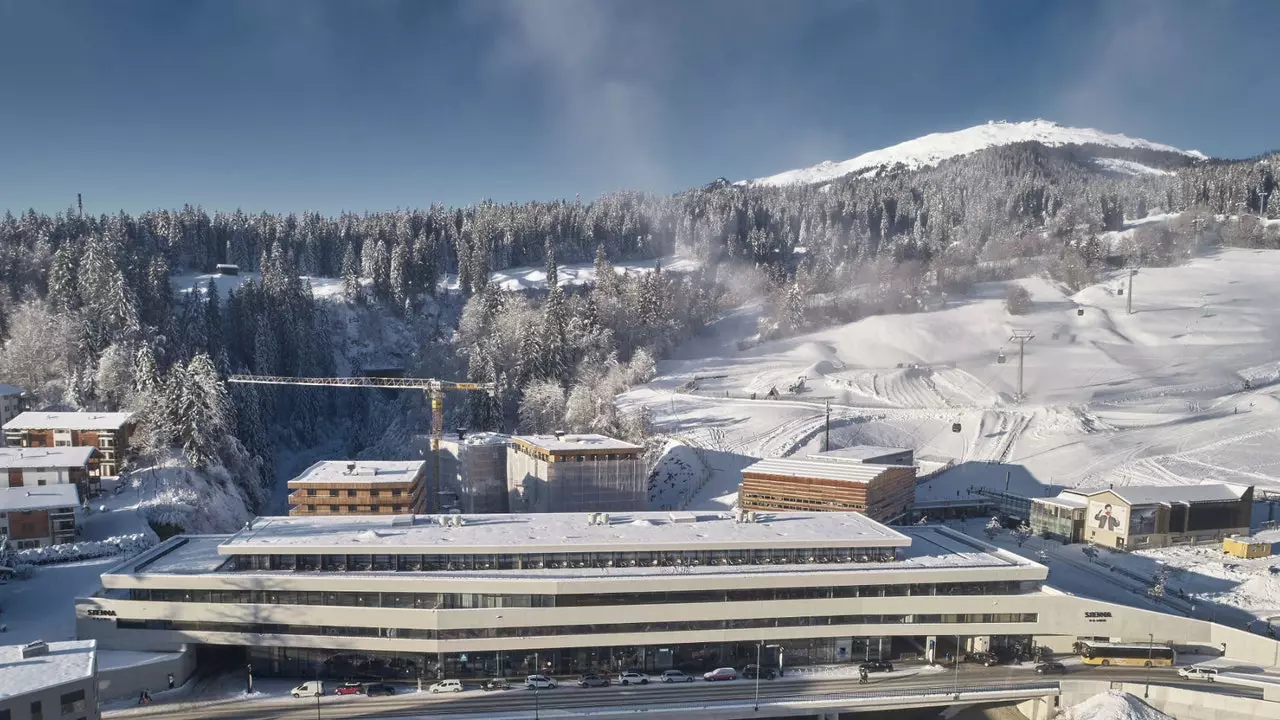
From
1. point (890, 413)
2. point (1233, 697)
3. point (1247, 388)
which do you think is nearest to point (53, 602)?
point (1233, 697)

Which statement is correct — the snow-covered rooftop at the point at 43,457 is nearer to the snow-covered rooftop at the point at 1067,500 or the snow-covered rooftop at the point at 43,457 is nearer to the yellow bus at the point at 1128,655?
the yellow bus at the point at 1128,655

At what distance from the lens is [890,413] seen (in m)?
70.4

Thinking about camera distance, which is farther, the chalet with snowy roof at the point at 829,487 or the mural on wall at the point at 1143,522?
the chalet with snowy roof at the point at 829,487

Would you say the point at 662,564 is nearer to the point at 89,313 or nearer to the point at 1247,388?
the point at 89,313

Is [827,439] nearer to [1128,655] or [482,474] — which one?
[482,474]

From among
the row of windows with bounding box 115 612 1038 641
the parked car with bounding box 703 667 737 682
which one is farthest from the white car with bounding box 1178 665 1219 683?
the parked car with bounding box 703 667 737 682

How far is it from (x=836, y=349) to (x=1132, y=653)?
58.1 meters

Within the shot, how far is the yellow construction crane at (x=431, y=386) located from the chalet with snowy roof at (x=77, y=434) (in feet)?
47.2

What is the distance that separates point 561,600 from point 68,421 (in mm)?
41371

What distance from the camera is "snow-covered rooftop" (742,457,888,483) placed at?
49094 mm

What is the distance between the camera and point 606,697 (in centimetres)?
3008

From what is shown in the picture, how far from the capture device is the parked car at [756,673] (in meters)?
Answer: 32.0

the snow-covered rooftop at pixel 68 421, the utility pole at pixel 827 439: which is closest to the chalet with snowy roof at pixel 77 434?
the snow-covered rooftop at pixel 68 421

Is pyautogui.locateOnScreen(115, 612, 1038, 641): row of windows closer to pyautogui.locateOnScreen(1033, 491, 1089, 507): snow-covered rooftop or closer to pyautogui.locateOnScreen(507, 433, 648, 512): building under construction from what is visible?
pyautogui.locateOnScreen(507, 433, 648, 512): building under construction
